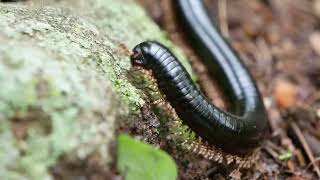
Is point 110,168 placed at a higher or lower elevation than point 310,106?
higher

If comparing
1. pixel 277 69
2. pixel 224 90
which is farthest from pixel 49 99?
pixel 277 69

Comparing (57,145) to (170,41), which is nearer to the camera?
(57,145)

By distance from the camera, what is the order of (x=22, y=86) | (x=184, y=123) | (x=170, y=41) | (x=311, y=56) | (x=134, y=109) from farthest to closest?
1. (x=311, y=56)
2. (x=170, y=41)
3. (x=184, y=123)
4. (x=134, y=109)
5. (x=22, y=86)

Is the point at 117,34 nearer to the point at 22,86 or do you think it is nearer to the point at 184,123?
the point at 184,123

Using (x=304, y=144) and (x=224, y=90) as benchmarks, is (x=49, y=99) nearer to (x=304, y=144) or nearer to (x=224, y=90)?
(x=224, y=90)

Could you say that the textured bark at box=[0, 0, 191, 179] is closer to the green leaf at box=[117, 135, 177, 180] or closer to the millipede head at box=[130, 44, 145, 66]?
the green leaf at box=[117, 135, 177, 180]

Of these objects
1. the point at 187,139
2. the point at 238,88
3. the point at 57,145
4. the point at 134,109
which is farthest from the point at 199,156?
the point at 57,145

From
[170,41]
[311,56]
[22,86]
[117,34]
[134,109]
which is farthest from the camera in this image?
[311,56]
